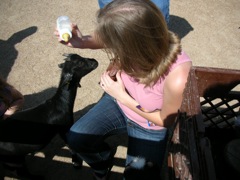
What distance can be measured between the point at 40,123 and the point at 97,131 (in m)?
0.77

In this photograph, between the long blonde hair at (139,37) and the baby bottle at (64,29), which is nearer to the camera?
the long blonde hair at (139,37)

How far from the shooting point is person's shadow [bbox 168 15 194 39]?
4898 mm

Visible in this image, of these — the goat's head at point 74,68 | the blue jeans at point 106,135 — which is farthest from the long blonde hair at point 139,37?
the goat's head at point 74,68

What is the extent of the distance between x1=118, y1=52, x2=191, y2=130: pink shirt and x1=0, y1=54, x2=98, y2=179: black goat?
924mm

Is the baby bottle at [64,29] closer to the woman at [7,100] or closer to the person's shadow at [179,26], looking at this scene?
the woman at [7,100]

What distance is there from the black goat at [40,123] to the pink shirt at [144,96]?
924mm

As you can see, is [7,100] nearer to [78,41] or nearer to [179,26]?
[78,41]

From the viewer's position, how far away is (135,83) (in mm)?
2051

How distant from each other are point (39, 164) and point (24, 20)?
3.41 meters

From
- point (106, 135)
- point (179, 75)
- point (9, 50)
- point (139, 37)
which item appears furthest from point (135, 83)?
point (9, 50)

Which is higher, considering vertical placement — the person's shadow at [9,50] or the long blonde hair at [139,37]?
the long blonde hair at [139,37]

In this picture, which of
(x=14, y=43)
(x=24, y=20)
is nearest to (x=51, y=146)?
(x=14, y=43)

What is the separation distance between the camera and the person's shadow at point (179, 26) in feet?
16.1

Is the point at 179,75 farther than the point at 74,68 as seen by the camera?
No
